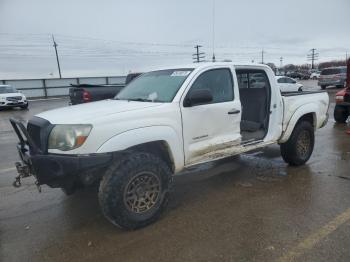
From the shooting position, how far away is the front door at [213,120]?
4.04 metres

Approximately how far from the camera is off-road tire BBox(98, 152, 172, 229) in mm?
3379

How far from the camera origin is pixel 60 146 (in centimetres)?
334

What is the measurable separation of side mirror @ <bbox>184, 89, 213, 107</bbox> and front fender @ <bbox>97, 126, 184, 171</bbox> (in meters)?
0.43

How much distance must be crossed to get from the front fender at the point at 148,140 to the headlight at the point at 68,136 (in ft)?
0.70

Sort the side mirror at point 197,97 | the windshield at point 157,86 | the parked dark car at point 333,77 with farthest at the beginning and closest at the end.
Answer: the parked dark car at point 333,77, the windshield at point 157,86, the side mirror at point 197,97

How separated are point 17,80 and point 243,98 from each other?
2951cm

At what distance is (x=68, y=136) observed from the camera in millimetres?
3318

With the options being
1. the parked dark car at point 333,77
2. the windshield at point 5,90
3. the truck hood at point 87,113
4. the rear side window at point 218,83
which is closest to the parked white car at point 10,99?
the windshield at point 5,90

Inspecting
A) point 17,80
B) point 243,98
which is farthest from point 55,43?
point 243,98

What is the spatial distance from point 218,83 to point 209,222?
1.89 m

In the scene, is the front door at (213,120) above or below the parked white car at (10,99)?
above

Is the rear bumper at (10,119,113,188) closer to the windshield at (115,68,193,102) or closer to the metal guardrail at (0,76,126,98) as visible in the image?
the windshield at (115,68,193,102)

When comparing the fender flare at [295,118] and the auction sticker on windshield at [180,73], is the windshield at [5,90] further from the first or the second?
the fender flare at [295,118]

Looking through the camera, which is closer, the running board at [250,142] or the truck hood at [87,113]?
the truck hood at [87,113]
